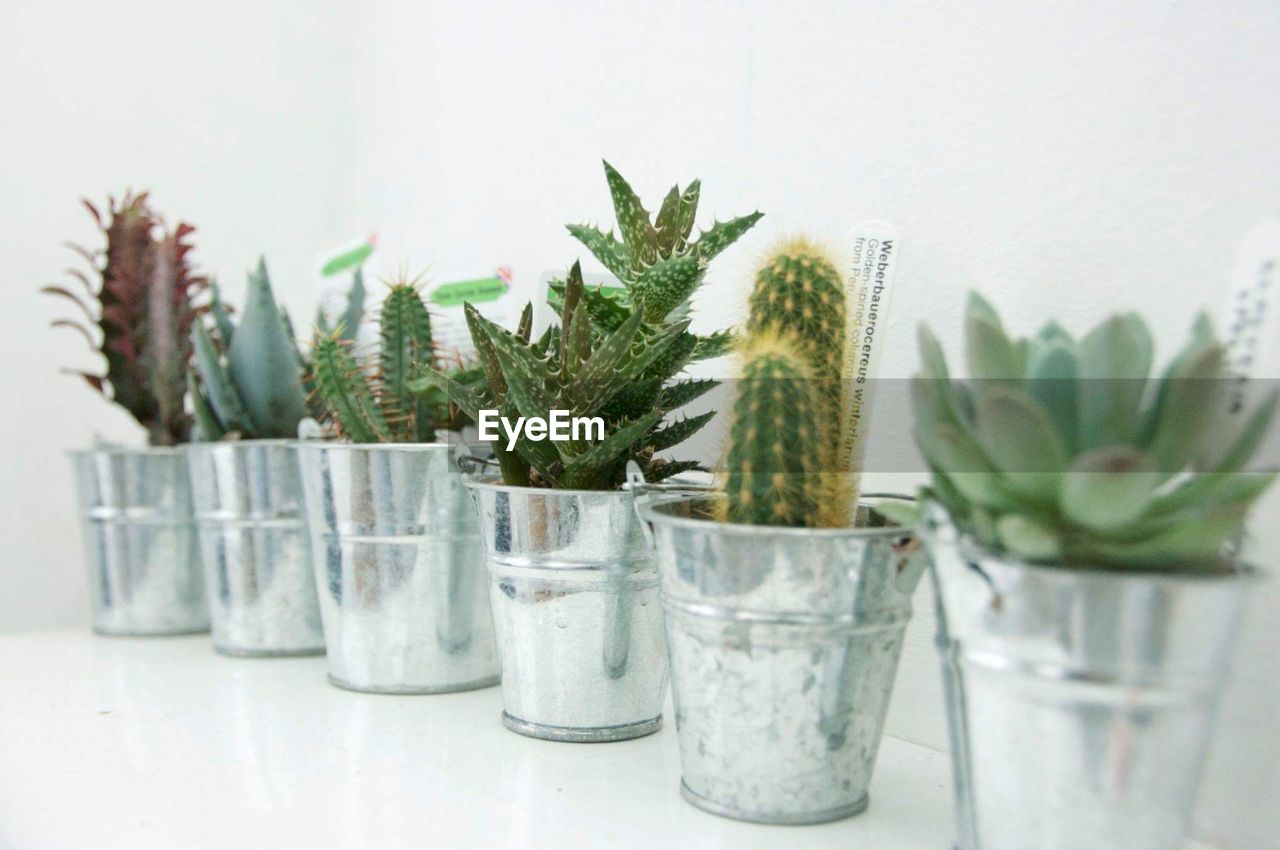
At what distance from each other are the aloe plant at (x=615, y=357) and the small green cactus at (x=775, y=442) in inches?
3.7

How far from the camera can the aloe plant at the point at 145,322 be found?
0.98 meters

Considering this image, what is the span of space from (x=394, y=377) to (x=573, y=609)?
25 centimetres

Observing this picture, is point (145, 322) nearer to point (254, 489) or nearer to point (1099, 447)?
point (254, 489)

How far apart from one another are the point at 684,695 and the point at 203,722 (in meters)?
0.35

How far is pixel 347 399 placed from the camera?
2.49 ft

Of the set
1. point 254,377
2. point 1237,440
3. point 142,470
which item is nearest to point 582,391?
point 1237,440

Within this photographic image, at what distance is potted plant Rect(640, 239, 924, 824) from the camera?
49cm

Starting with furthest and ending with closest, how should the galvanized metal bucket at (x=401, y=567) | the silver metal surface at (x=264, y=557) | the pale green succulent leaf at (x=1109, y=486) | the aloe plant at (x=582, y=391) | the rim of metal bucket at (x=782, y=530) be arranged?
the silver metal surface at (x=264, y=557), the galvanized metal bucket at (x=401, y=567), the aloe plant at (x=582, y=391), the rim of metal bucket at (x=782, y=530), the pale green succulent leaf at (x=1109, y=486)

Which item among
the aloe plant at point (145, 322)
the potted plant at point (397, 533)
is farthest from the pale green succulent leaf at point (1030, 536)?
the aloe plant at point (145, 322)

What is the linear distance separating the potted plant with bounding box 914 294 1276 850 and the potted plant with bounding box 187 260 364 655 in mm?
606

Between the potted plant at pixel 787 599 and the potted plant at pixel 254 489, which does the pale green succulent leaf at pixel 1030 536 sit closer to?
the potted plant at pixel 787 599

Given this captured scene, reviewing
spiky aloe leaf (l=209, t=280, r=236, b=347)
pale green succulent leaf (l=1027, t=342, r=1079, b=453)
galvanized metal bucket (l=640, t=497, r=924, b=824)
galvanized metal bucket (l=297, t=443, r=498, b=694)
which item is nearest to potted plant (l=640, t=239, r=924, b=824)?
galvanized metal bucket (l=640, t=497, r=924, b=824)

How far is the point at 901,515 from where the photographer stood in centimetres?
47

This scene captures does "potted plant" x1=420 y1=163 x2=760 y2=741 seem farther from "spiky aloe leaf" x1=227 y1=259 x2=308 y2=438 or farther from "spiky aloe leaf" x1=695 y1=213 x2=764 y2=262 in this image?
"spiky aloe leaf" x1=227 y1=259 x2=308 y2=438
